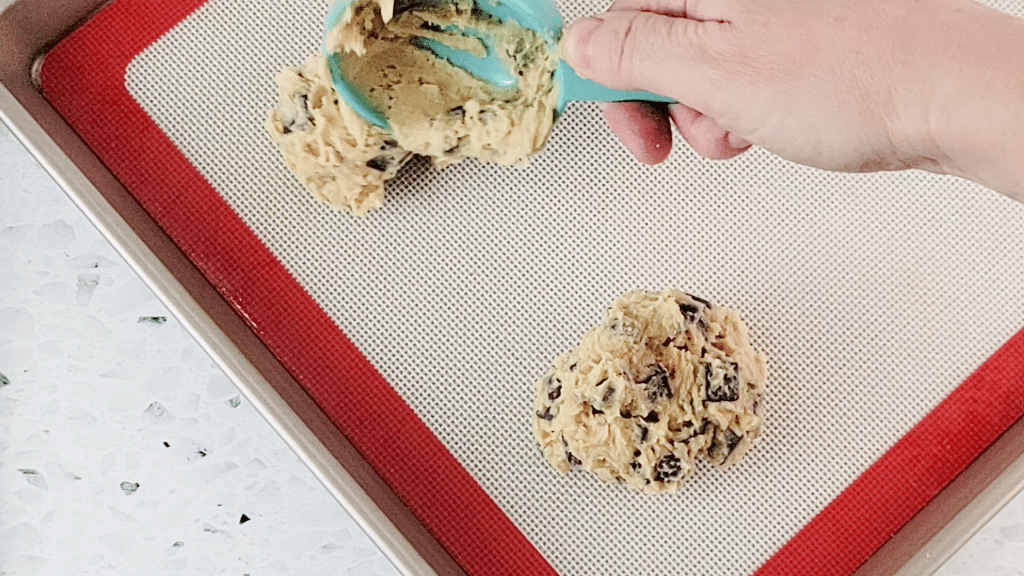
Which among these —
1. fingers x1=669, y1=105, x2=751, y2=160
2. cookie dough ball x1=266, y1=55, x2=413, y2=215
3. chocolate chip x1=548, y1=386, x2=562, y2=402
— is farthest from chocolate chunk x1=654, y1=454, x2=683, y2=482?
cookie dough ball x1=266, y1=55, x2=413, y2=215

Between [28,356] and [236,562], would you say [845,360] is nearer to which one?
[236,562]

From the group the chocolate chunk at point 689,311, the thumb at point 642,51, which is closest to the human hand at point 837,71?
the thumb at point 642,51

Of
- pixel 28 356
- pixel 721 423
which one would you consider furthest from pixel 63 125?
pixel 721 423

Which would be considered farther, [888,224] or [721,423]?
[888,224]

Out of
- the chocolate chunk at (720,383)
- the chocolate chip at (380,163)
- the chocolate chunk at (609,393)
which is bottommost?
the chocolate chunk at (609,393)

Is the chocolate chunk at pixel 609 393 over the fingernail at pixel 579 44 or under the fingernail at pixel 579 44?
under

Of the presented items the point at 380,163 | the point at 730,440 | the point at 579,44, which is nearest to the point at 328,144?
the point at 380,163

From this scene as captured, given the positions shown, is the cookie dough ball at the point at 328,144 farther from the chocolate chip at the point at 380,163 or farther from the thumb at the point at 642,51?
the thumb at the point at 642,51

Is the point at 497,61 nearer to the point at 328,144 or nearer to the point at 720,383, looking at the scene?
the point at 328,144

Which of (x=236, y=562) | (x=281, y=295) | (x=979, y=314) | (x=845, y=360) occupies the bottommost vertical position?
(x=236, y=562)
